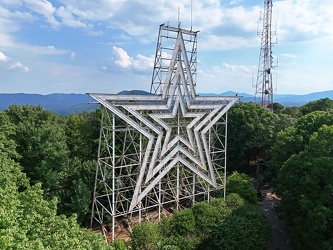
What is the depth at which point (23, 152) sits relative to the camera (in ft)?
69.3

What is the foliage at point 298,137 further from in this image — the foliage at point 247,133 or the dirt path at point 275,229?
the foliage at point 247,133

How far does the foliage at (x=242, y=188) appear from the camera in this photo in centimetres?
2402

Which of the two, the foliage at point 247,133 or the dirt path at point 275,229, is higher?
the foliage at point 247,133

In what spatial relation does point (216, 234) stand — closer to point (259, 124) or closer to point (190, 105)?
point (190, 105)

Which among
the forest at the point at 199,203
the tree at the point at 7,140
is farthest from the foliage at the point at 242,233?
the tree at the point at 7,140

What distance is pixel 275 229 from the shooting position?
2348 centimetres

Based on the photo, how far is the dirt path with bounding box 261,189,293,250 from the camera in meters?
21.2

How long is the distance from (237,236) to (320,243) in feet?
15.9

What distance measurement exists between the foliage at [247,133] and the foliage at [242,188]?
858 centimetres

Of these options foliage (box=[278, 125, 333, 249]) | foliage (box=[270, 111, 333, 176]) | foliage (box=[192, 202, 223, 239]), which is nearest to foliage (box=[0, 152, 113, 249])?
foliage (box=[192, 202, 223, 239])

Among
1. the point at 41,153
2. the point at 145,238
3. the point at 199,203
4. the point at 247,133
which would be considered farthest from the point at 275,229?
the point at 41,153

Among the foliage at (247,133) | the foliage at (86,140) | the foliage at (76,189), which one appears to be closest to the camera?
the foliage at (76,189)

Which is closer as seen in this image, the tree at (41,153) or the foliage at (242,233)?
the foliage at (242,233)

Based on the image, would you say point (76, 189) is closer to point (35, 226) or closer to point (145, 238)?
point (145, 238)
